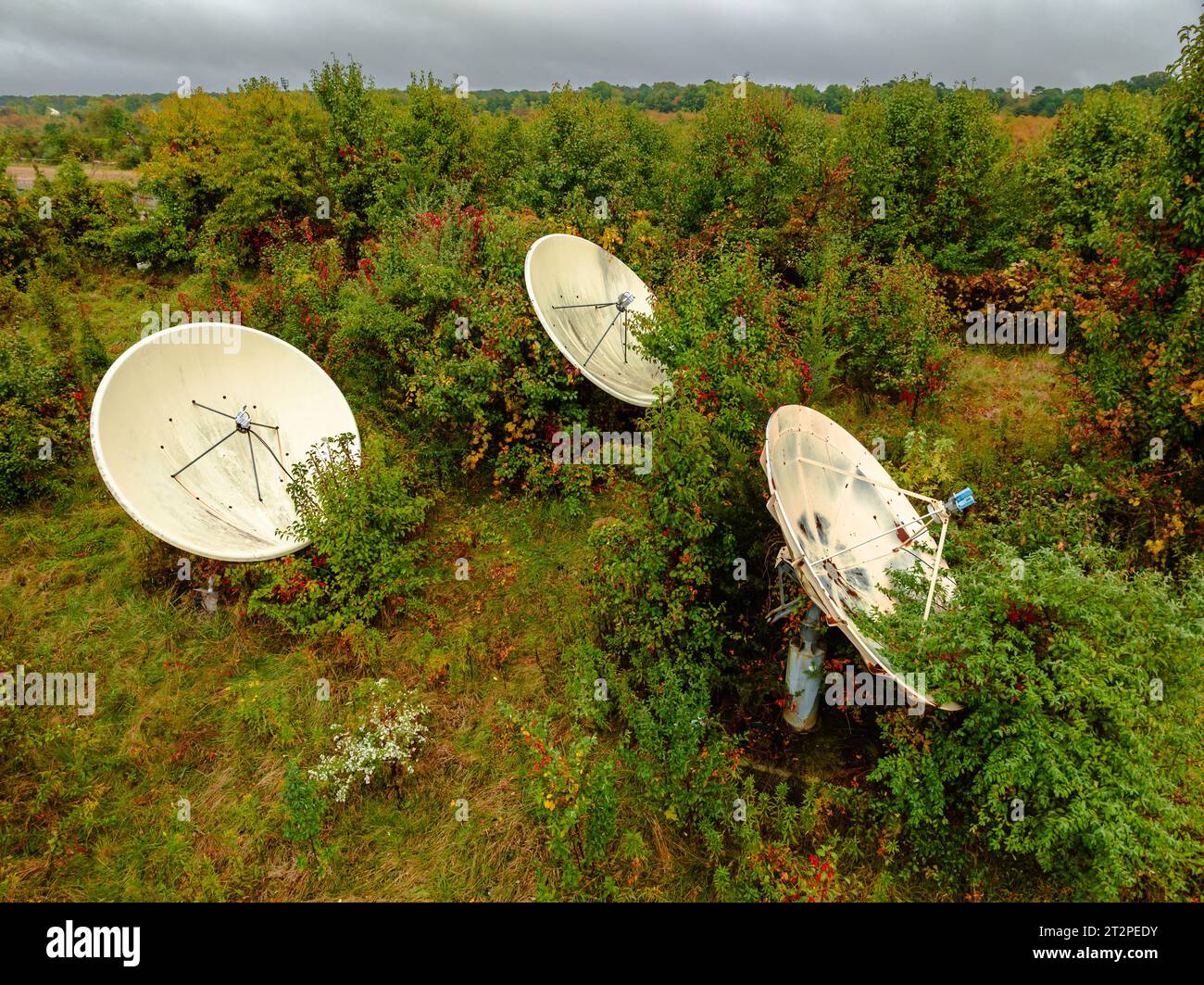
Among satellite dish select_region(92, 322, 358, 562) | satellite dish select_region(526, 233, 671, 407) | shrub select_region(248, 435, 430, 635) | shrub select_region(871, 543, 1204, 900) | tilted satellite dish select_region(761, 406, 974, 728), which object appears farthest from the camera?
satellite dish select_region(526, 233, 671, 407)

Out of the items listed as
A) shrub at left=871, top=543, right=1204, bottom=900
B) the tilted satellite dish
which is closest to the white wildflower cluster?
the tilted satellite dish

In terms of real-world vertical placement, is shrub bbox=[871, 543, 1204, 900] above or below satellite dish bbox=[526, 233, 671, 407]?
below

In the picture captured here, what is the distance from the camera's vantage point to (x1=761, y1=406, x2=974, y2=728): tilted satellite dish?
646 centimetres

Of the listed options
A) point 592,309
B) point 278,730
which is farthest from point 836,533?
Answer: point 592,309

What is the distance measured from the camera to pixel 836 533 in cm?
804

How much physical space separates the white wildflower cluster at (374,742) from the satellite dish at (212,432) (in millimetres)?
2577

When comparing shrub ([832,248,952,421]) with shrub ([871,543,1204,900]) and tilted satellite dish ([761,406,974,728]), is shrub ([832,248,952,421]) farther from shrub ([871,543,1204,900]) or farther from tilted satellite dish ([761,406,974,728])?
shrub ([871,543,1204,900])

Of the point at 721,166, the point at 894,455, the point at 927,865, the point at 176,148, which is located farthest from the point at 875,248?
the point at 176,148

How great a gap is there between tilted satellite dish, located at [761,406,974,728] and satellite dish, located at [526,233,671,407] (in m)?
3.69

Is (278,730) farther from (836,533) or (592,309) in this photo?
(592,309)

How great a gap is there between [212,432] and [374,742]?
5.49 meters

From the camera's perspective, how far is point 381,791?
295 inches
